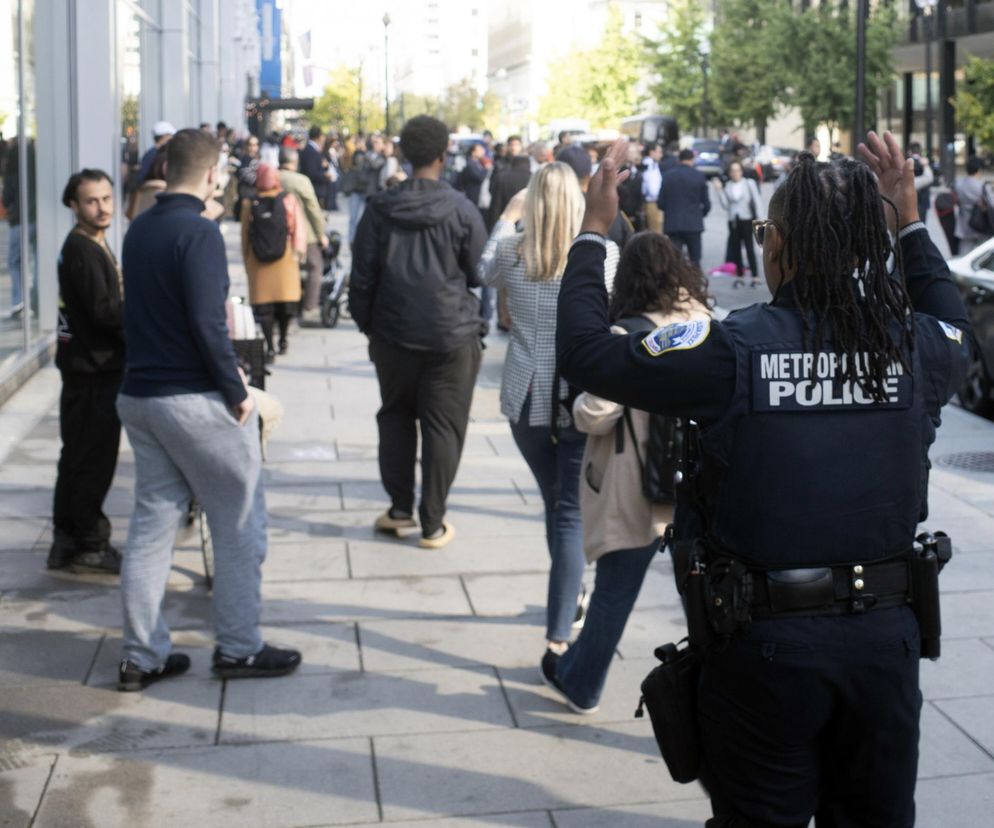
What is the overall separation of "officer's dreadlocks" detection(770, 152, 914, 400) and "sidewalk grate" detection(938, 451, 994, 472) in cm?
662

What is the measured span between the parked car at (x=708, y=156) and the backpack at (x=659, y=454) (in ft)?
164

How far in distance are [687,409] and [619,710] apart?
97.9 inches

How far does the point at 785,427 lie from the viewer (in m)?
2.86

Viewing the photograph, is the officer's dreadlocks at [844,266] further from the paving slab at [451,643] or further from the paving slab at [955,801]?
the paving slab at [451,643]

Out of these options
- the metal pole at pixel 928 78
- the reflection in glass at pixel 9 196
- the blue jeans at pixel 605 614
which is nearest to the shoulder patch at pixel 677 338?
the blue jeans at pixel 605 614

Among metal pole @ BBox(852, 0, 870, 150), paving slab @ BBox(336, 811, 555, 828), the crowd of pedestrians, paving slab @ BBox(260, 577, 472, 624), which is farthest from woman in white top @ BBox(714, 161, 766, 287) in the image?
paving slab @ BBox(336, 811, 555, 828)

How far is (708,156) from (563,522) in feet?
175

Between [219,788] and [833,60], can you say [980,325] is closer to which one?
[219,788]

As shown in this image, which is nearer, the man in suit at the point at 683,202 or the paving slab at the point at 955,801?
the paving slab at the point at 955,801

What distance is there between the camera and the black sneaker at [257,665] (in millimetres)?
5469

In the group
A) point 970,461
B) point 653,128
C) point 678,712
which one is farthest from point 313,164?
point 653,128

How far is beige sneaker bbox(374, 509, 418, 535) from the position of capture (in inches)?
295

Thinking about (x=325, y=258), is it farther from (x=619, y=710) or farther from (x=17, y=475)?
(x=619, y=710)

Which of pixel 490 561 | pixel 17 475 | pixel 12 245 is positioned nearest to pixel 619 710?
pixel 490 561
